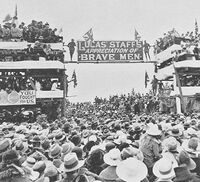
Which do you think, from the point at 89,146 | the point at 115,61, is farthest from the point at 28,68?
the point at 89,146

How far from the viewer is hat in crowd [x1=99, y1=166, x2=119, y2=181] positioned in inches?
192

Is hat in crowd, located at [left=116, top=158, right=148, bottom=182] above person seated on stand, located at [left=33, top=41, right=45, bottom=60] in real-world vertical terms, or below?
below

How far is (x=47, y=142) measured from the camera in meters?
7.55

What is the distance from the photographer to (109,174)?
4.95 meters

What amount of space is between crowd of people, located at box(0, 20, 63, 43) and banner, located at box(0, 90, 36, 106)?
12.4 feet

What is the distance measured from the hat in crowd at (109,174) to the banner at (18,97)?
20.2 metres

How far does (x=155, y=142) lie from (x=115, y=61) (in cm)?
2058

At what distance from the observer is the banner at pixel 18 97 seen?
24375mm

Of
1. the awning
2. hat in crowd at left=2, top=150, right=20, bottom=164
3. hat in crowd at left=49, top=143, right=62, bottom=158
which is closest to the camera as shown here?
hat in crowd at left=2, top=150, right=20, bottom=164

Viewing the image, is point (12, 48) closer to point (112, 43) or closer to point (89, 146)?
point (112, 43)

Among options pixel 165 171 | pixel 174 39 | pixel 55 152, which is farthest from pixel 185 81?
pixel 165 171

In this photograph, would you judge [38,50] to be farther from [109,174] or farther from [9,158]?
[109,174]

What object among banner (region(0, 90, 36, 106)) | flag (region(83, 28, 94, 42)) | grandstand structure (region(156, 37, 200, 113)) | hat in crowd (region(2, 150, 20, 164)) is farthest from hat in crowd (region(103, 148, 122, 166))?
grandstand structure (region(156, 37, 200, 113))

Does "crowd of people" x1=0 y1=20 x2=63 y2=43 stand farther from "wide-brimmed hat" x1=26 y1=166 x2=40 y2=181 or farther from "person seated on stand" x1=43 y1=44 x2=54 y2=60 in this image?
"wide-brimmed hat" x1=26 y1=166 x2=40 y2=181
